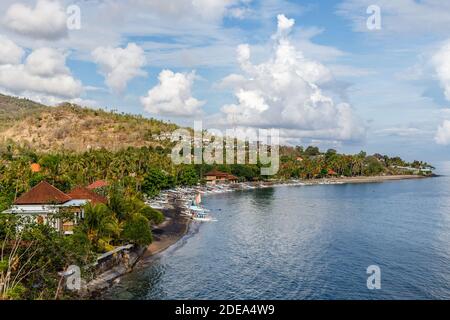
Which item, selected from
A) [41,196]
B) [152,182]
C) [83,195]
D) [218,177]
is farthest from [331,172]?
[41,196]

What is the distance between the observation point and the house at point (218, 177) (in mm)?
150375

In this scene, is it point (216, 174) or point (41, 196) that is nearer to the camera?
point (41, 196)

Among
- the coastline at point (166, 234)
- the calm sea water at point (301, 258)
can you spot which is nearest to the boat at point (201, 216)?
the coastline at point (166, 234)

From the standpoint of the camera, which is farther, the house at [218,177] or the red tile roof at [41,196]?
the house at [218,177]

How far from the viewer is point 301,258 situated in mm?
50875

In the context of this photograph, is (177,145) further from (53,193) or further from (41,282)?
(41,282)

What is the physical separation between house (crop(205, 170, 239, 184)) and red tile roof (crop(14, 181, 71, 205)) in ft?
322

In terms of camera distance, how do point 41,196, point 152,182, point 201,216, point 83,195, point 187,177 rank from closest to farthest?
1. point 41,196
2. point 83,195
3. point 201,216
4. point 152,182
5. point 187,177

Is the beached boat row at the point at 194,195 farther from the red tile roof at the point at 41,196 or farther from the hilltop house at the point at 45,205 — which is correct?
the red tile roof at the point at 41,196

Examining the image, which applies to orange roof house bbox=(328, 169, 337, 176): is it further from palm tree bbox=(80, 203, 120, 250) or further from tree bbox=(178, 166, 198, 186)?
palm tree bbox=(80, 203, 120, 250)

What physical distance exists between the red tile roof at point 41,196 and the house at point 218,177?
322 feet

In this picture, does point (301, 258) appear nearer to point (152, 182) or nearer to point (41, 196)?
point (41, 196)

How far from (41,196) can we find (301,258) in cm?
3112
